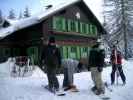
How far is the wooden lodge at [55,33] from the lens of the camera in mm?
24109

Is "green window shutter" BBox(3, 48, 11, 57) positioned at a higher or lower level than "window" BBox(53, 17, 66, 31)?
lower

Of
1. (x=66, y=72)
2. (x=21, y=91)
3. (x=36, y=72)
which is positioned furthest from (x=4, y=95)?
(x=36, y=72)

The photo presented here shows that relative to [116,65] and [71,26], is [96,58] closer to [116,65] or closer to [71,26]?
[116,65]

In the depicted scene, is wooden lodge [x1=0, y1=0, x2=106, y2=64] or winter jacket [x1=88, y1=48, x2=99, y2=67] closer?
winter jacket [x1=88, y1=48, x2=99, y2=67]

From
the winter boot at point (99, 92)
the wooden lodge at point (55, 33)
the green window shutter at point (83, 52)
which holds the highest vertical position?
the wooden lodge at point (55, 33)

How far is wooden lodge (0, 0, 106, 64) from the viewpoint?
2411 centimetres

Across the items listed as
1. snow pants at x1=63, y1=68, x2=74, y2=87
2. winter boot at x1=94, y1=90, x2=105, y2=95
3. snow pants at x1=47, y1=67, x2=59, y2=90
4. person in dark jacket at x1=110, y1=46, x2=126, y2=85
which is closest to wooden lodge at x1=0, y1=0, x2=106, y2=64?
person in dark jacket at x1=110, y1=46, x2=126, y2=85

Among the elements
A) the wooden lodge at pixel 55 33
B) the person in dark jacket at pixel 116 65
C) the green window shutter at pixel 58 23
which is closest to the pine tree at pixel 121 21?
the wooden lodge at pixel 55 33

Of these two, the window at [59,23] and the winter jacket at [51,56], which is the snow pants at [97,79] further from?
the window at [59,23]

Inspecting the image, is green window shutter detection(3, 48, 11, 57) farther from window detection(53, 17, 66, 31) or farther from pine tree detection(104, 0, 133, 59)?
pine tree detection(104, 0, 133, 59)

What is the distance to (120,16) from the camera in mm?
40875

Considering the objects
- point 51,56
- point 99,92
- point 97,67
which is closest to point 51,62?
point 51,56

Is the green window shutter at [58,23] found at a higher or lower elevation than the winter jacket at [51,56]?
higher

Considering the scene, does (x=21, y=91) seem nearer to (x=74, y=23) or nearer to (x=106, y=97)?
(x=106, y=97)
